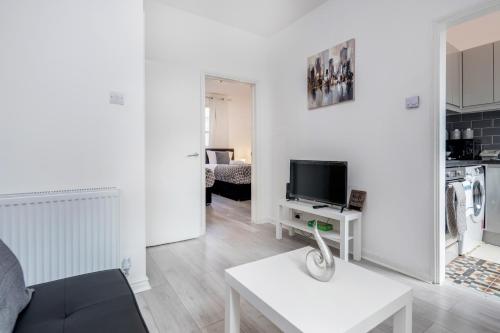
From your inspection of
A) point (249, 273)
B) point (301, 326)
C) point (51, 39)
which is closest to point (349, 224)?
point (249, 273)

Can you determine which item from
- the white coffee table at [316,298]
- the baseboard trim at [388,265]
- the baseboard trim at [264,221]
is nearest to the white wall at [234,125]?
the baseboard trim at [264,221]

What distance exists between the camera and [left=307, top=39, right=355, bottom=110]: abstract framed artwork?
2.60 meters

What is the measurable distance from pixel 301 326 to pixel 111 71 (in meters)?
1.89

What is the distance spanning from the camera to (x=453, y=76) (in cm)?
292

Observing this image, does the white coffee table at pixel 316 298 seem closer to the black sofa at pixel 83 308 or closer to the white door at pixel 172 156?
the black sofa at pixel 83 308

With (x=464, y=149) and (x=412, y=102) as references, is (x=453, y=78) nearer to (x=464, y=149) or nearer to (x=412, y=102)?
(x=464, y=149)

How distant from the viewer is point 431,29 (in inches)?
78.4

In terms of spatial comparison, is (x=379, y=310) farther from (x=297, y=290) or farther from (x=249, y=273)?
(x=249, y=273)

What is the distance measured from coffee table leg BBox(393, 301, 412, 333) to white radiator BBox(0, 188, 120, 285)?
1.68 m

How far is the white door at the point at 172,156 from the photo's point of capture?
287cm

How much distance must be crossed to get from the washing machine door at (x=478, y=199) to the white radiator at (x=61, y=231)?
10.8 ft

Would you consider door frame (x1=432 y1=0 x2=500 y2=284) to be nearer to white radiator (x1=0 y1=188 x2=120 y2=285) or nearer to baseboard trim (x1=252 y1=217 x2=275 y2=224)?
baseboard trim (x1=252 y1=217 x2=275 y2=224)

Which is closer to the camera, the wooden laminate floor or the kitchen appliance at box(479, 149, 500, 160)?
the wooden laminate floor

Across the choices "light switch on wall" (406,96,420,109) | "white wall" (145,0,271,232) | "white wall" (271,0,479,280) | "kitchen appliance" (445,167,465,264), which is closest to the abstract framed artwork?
"white wall" (271,0,479,280)
